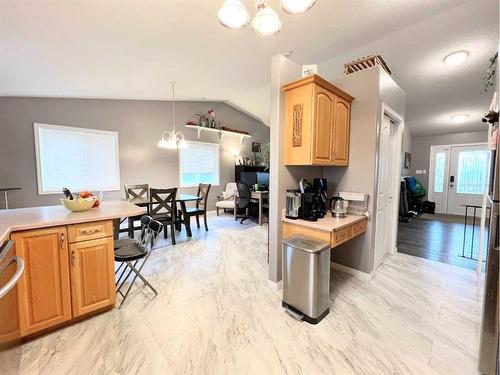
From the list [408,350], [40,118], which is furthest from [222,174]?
[408,350]

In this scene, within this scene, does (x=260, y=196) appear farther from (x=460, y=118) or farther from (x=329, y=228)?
(x=460, y=118)

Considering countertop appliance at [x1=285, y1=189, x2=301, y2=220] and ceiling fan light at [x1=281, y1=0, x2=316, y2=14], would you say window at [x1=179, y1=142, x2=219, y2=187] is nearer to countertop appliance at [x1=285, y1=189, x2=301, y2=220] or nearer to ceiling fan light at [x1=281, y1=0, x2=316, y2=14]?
countertop appliance at [x1=285, y1=189, x2=301, y2=220]

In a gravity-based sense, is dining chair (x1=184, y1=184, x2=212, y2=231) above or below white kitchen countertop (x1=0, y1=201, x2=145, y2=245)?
below

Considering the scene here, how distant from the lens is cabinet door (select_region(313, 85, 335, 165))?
6.88 feet

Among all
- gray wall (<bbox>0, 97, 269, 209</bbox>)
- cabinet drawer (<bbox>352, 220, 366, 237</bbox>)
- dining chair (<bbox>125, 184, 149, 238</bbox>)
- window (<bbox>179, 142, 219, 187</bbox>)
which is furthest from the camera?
window (<bbox>179, 142, 219, 187</bbox>)

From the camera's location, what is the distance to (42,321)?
1.62 meters

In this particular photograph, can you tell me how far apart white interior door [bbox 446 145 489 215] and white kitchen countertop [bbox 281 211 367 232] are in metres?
6.00

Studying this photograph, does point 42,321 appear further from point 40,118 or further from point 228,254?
point 40,118

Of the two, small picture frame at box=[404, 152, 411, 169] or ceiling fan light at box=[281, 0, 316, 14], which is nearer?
ceiling fan light at box=[281, 0, 316, 14]

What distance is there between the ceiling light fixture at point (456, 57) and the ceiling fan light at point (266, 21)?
276 centimetres

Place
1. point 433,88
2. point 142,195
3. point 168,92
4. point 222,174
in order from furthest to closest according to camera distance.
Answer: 1. point 222,174
2. point 168,92
3. point 142,195
4. point 433,88

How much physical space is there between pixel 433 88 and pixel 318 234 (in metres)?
3.72

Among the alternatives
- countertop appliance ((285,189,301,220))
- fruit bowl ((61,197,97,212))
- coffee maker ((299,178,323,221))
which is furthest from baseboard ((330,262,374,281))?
fruit bowl ((61,197,97,212))

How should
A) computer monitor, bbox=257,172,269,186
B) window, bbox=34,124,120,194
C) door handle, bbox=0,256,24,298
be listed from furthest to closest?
computer monitor, bbox=257,172,269,186 < window, bbox=34,124,120,194 < door handle, bbox=0,256,24,298
